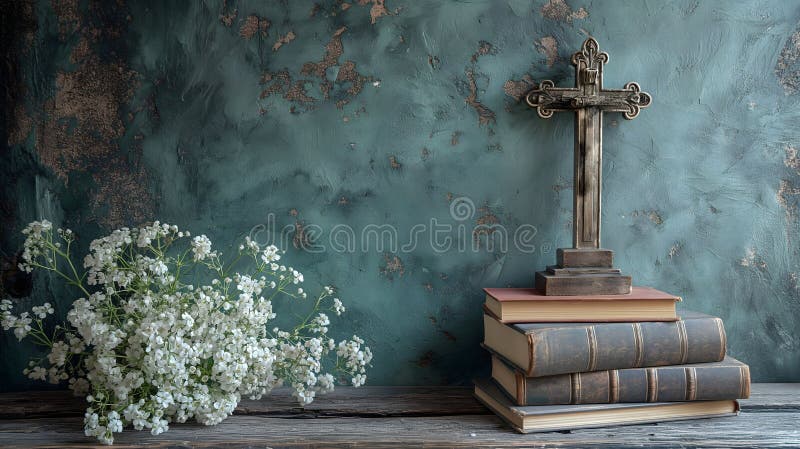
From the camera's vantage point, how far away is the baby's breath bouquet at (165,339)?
4.55ft

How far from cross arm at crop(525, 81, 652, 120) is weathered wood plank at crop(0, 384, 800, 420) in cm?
83

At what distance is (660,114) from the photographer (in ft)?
5.86

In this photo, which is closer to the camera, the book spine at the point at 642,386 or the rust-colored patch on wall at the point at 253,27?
the book spine at the point at 642,386

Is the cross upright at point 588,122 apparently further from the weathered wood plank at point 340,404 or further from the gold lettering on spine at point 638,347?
the weathered wood plank at point 340,404

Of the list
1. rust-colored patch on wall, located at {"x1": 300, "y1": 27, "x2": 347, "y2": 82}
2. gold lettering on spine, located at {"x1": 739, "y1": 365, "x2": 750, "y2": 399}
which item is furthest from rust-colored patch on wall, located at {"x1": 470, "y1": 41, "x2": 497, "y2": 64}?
gold lettering on spine, located at {"x1": 739, "y1": 365, "x2": 750, "y2": 399}

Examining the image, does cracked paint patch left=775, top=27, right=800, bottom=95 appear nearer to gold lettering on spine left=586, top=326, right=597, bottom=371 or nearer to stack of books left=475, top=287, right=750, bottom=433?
stack of books left=475, top=287, right=750, bottom=433

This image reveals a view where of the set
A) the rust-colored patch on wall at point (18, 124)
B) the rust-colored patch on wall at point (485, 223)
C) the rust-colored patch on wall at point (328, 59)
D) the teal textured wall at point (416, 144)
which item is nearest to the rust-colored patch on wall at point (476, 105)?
the teal textured wall at point (416, 144)

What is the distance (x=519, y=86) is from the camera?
5.79ft

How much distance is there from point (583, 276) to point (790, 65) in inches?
35.8

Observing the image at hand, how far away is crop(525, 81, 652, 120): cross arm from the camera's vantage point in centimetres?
169

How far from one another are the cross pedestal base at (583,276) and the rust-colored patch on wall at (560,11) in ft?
2.18

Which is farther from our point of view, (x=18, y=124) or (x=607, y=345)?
(x=18, y=124)

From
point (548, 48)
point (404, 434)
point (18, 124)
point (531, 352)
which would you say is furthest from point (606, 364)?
point (18, 124)

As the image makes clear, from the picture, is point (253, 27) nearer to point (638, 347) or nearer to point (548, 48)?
point (548, 48)
